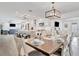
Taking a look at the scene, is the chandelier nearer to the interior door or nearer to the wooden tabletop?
the interior door

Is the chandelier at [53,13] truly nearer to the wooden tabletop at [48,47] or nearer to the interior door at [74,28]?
the interior door at [74,28]

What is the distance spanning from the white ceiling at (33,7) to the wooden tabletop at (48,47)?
55 centimetres

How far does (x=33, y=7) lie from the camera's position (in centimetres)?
319

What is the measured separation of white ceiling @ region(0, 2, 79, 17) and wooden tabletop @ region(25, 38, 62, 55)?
21.6 inches

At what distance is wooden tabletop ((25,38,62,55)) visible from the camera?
3.18 metres

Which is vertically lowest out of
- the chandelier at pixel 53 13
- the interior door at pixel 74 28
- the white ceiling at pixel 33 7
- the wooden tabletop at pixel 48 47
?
the wooden tabletop at pixel 48 47

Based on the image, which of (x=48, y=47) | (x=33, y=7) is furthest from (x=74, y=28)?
(x=33, y=7)

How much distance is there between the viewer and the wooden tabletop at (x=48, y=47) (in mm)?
3182

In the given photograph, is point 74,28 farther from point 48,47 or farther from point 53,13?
point 48,47

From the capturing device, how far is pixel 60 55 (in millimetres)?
3260

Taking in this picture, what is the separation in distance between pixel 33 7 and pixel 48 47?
30.8 inches

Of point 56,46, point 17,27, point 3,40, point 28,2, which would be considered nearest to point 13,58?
point 3,40

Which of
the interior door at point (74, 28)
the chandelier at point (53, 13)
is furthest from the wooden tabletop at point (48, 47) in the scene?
the chandelier at point (53, 13)

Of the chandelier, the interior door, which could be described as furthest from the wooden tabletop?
the chandelier
